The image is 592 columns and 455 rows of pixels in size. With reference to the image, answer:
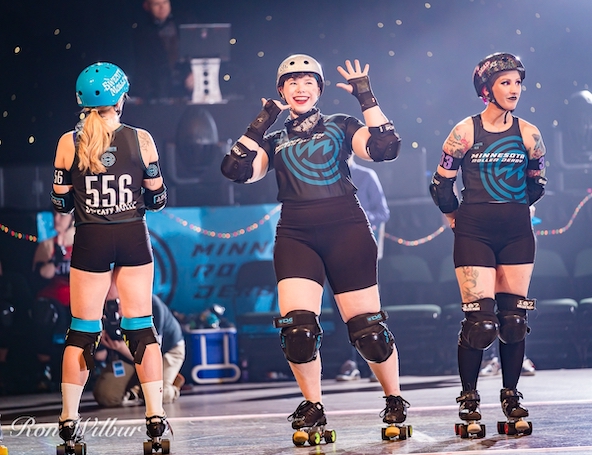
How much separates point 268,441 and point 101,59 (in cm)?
583

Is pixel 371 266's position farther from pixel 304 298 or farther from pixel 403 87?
pixel 403 87

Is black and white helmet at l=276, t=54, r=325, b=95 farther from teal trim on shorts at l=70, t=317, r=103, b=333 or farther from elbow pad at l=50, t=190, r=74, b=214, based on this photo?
teal trim on shorts at l=70, t=317, r=103, b=333

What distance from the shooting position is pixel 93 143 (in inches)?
156

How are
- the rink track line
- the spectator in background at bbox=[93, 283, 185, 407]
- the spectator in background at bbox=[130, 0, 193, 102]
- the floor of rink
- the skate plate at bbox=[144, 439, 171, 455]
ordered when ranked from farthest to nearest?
the spectator in background at bbox=[130, 0, 193, 102]
the spectator in background at bbox=[93, 283, 185, 407]
the rink track line
the skate plate at bbox=[144, 439, 171, 455]
the floor of rink

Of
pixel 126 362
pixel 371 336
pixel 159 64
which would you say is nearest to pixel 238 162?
pixel 371 336

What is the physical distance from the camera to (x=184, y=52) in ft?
28.7

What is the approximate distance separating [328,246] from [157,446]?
1228 mm

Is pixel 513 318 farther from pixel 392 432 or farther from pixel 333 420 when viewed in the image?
pixel 333 420

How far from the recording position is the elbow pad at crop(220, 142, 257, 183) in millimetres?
4160

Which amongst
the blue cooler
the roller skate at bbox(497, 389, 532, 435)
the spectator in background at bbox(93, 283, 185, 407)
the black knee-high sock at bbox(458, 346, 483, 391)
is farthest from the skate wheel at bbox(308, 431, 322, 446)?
the blue cooler

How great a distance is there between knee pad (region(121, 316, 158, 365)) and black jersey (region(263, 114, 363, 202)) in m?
0.90

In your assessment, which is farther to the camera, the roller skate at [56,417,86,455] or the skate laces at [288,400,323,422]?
the skate laces at [288,400,323,422]

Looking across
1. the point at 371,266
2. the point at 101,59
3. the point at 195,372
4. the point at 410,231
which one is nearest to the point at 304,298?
the point at 371,266

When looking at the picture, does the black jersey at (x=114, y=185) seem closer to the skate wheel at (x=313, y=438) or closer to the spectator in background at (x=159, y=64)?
the skate wheel at (x=313, y=438)
